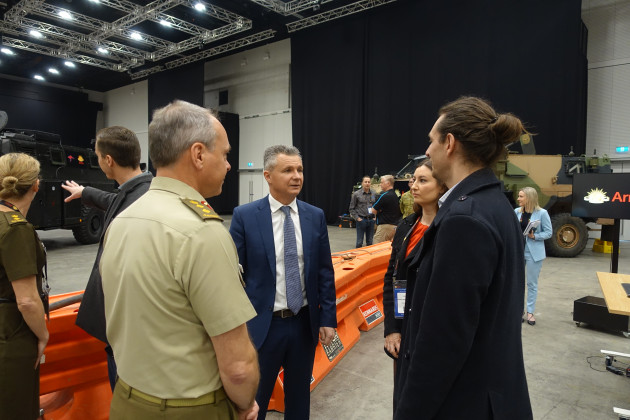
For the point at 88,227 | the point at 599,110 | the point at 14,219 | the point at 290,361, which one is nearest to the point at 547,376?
the point at 290,361

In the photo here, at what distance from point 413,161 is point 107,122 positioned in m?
21.3

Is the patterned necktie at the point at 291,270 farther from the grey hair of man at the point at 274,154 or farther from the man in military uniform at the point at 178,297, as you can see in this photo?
the man in military uniform at the point at 178,297

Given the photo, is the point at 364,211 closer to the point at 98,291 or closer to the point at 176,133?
the point at 98,291

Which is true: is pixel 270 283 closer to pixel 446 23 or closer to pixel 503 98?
pixel 503 98

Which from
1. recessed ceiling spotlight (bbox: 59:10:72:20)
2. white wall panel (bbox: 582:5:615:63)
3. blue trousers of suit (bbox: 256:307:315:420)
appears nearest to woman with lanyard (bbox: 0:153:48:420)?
blue trousers of suit (bbox: 256:307:315:420)

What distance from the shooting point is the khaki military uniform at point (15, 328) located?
167cm

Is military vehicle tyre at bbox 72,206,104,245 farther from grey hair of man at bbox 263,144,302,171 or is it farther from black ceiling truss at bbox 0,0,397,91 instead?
grey hair of man at bbox 263,144,302,171

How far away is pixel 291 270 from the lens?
2.07 metres

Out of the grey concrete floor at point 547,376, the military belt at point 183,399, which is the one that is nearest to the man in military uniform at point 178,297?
the military belt at point 183,399

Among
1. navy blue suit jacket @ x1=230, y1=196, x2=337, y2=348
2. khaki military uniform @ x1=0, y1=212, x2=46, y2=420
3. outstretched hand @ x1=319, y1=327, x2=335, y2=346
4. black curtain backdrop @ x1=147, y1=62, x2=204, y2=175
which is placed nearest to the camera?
khaki military uniform @ x1=0, y1=212, x2=46, y2=420

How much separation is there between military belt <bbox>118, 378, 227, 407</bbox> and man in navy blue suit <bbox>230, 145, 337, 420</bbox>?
0.89 metres

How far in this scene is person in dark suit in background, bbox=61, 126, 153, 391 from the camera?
172cm

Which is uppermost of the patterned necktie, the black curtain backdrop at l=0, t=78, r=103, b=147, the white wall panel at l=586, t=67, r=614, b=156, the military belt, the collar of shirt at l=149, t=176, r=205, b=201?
the black curtain backdrop at l=0, t=78, r=103, b=147

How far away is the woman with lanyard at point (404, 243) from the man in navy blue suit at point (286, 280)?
0.33m
